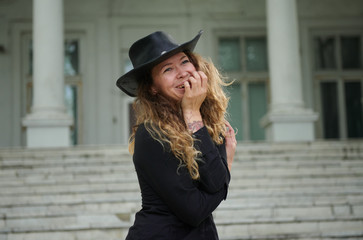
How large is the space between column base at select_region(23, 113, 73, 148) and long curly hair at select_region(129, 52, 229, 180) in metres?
8.32

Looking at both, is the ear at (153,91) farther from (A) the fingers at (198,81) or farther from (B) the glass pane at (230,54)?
(B) the glass pane at (230,54)

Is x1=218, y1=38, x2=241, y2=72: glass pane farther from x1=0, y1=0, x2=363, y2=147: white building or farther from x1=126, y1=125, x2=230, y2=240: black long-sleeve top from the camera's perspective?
x1=126, y1=125, x2=230, y2=240: black long-sleeve top

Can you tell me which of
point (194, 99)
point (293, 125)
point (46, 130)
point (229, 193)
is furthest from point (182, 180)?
point (293, 125)

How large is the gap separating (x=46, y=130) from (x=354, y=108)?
342 inches

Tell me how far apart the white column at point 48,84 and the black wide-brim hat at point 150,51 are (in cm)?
843

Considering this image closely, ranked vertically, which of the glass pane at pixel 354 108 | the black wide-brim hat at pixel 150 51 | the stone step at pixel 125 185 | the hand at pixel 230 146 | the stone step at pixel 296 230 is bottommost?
the stone step at pixel 296 230

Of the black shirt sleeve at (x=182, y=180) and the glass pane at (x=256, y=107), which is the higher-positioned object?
the glass pane at (x=256, y=107)

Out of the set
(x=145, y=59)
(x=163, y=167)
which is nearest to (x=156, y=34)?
(x=145, y=59)

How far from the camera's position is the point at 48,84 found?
10.4m

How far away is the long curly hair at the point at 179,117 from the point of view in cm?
186

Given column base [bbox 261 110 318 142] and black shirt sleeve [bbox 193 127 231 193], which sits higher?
Answer: column base [bbox 261 110 318 142]

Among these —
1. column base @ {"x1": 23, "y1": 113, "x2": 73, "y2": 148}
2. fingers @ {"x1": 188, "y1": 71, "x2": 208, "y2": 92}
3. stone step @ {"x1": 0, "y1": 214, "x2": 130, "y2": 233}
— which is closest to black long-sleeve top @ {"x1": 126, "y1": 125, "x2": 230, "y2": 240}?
fingers @ {"x1": 188, "y1": 71, "x2": 208, "y2": 92}

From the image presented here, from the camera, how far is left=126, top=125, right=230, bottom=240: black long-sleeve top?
1830 mm

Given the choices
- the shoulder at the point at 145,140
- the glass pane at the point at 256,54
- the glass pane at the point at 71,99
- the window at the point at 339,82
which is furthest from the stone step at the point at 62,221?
the window at the point at 339,82
